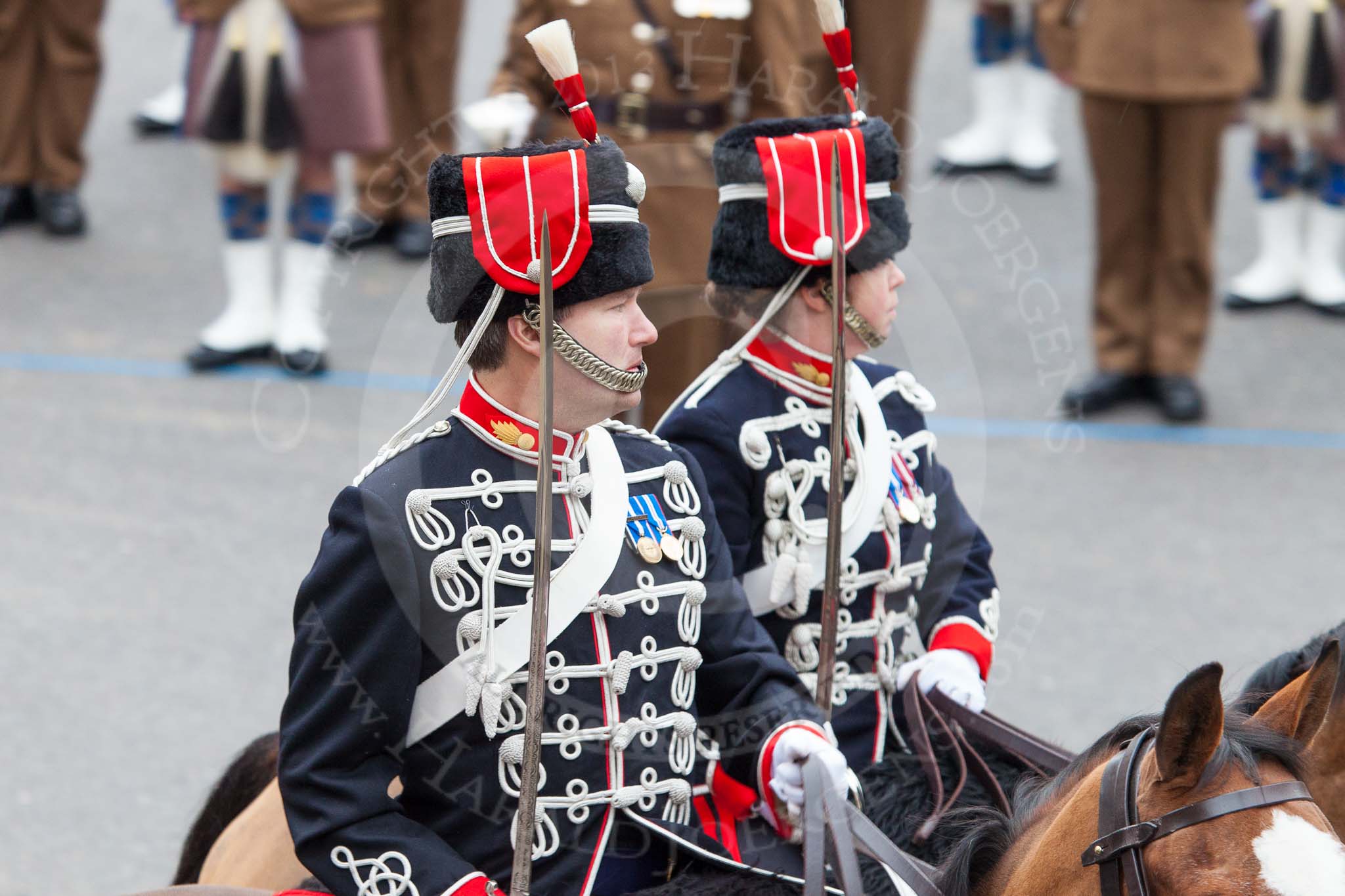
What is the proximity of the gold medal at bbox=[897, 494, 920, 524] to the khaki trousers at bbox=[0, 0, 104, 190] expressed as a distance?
5.41m

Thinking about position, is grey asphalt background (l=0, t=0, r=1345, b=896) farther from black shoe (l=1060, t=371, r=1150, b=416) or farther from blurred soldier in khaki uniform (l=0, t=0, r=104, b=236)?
blurred soldier in khaki uniform (l=0, t=0, r=104, b=236)

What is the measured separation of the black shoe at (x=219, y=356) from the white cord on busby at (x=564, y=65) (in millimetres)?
4482

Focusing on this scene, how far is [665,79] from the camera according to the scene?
→ 3.64 m

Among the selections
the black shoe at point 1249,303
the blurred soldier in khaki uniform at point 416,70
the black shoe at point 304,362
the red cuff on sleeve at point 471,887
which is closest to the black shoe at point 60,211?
the blurred soldier in khaki uniform at point 416,70

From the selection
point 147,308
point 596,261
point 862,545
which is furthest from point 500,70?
point 147,308

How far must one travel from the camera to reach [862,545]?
259 centimetres

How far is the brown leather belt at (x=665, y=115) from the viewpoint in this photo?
3.65m

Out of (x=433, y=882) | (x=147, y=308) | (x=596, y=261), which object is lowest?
(x=147, y=308)

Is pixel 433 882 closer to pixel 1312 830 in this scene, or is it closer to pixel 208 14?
pixel 1312 830

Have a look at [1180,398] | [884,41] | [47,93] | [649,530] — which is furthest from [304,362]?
[649,530]

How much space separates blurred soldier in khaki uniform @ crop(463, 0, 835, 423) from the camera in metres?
3.54

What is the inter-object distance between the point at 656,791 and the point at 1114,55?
4.19 metres

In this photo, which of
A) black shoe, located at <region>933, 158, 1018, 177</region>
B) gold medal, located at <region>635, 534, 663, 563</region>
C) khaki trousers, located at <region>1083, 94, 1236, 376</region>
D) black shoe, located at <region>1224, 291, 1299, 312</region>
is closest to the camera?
gold medal, located at <region>635, 534, 663, 563</region>

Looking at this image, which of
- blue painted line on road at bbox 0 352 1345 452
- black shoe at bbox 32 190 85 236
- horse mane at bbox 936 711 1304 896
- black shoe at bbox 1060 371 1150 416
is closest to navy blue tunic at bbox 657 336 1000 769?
horse mane at bbox 936 711 1304 896
